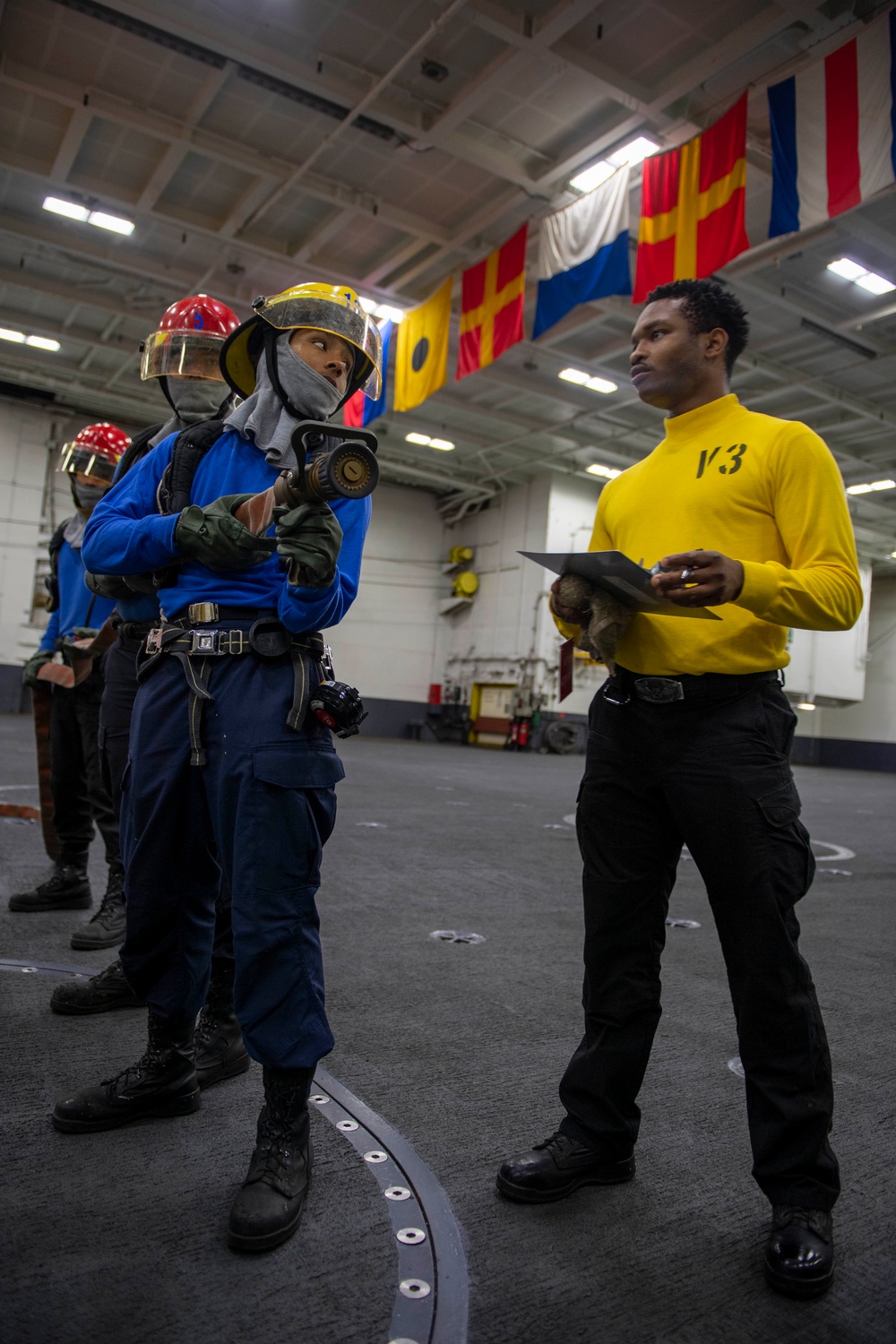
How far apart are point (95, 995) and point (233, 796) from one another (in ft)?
3.70

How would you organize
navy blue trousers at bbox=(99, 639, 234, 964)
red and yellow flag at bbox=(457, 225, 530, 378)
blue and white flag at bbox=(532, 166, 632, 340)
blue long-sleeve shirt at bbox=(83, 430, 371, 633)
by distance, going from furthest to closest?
1. red and yellow flag at bbox=(457, 225, 530, 378)
2. blue and white flag at bbox=(532, 166, 632, 340)
3. navy blue trousers at bbox=(99, 639, 234, 964)
4. blue long-sleeve shirt at bbox=(83, 430, 371, 633)

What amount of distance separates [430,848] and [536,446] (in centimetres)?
1796

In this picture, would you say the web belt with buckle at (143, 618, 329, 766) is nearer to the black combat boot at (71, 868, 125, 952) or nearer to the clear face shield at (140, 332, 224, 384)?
the clear face shield at (140, 332, 224, 384)

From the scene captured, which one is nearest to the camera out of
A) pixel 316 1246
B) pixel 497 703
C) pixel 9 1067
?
pixel 316 1246

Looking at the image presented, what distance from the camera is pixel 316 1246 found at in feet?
4.74

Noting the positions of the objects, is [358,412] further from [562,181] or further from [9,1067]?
[9,1067]

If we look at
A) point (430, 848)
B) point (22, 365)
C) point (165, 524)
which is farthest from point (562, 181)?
point (22, 365)

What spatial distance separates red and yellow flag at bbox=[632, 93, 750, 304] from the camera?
8492 millimetres

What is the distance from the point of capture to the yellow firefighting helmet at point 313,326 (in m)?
1.88

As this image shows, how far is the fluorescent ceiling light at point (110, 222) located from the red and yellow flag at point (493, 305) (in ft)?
17.3

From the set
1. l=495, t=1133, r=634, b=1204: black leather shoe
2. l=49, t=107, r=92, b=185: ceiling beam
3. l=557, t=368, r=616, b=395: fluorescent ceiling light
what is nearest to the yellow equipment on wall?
l=557, t=368, r=616, b=395: fluorescent ceiling light

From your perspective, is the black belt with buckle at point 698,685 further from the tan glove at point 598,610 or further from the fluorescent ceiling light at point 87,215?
the fluorescent ceiling light at point 87,215

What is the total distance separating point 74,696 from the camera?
3.43 m

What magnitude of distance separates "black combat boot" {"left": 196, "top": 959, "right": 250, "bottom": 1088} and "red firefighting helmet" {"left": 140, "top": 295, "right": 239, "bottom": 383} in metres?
1.63
